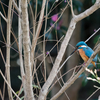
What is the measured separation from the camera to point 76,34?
2.37 m

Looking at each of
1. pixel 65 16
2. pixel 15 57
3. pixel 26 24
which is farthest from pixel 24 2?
pixel 15 57

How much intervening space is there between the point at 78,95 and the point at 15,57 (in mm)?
1160

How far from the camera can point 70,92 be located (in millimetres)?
2510

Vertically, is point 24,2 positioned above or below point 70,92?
above

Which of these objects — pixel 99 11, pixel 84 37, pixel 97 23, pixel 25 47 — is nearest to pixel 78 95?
pixel 84 37

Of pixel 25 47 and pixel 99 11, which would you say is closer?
pixel 25 47

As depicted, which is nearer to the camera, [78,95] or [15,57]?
[15,57]

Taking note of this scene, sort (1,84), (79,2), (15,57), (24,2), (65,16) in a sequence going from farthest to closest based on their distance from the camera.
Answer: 1. (1,84)
2. (15,57)
3. (65,16)
4. (79,2)
5. (24,2)

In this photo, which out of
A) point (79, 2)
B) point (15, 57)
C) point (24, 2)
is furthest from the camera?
point (15, 57)

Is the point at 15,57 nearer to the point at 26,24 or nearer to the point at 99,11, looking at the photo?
the point at 99,11

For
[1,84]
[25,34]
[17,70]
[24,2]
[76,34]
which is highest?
[24,2]

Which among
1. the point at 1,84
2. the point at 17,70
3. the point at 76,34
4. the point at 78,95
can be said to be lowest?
the point at 78,95

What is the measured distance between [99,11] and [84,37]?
0.43m

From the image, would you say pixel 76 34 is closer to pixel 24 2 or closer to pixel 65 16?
pixel 65 16
